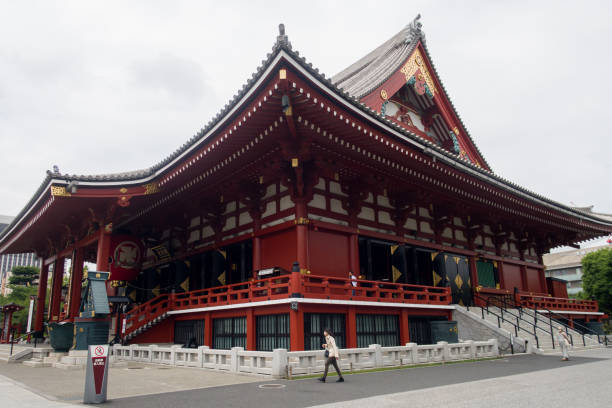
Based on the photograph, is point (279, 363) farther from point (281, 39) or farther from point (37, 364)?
point (37, 364)

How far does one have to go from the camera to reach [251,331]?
1584 cm

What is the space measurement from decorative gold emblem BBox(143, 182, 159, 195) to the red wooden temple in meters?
0.06

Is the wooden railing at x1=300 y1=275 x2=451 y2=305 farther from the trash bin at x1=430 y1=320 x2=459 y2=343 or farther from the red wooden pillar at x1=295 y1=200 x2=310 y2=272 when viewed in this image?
the trash bin at x1=430 y1=320 x2=459 y2=343

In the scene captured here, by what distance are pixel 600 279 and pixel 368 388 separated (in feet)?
167

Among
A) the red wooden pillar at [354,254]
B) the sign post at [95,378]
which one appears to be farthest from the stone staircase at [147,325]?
the sign post at [95,378]

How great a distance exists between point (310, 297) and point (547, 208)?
53.7 ft

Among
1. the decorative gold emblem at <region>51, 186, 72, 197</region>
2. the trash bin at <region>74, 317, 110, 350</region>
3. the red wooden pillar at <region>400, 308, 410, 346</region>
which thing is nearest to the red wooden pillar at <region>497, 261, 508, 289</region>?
the red wooden pillar at <region>400, 308, 410, 346</region>

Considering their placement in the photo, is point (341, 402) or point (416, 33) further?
point (416, 33)

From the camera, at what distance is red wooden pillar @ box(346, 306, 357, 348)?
15449 millimetres

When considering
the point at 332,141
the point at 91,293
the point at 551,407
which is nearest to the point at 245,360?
the point at 91,293

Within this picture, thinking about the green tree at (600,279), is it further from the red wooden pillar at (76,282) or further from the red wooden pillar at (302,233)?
the red wooden pillar at (76,282)

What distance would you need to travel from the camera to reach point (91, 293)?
15.3 metres

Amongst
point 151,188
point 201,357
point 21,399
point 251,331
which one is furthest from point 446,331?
point 21,399

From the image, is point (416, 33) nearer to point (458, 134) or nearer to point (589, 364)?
point (458, 134)
